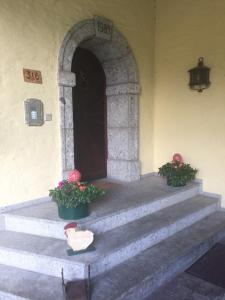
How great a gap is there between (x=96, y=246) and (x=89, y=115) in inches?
87.5

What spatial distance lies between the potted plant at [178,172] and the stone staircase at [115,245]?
9.5 inches

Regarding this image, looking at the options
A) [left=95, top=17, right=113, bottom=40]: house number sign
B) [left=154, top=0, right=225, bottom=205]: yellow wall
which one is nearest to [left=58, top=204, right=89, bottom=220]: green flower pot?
[left=154, top=0, right=225, bottom=205]: yellow wall

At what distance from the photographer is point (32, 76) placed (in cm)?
313

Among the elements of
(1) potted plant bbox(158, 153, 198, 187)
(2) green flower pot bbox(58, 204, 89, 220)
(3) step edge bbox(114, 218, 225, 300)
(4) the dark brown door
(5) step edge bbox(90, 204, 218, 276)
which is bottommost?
(3) step edge bbox(114, 218, 225, 300)

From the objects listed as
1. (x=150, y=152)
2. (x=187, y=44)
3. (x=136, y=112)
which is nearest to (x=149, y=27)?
(x=187, y=44)

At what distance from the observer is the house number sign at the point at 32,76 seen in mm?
3070

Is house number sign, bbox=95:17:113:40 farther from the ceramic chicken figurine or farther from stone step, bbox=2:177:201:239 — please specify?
the ceramic chicken figurine

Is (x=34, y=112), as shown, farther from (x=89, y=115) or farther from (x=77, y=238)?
(x=77, y=238)

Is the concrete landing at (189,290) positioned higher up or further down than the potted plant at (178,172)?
further down

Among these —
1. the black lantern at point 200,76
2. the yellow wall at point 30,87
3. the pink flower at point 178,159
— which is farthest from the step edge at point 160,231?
the black lantern at point 200,76

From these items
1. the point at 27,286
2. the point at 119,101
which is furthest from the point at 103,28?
the point at 27,286

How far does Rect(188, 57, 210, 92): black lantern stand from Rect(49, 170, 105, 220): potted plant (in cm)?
218

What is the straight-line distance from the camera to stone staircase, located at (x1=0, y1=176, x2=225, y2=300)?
2.29 m

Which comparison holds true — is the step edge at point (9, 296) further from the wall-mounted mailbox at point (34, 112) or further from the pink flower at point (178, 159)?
the pink flower at point (178, 159)
